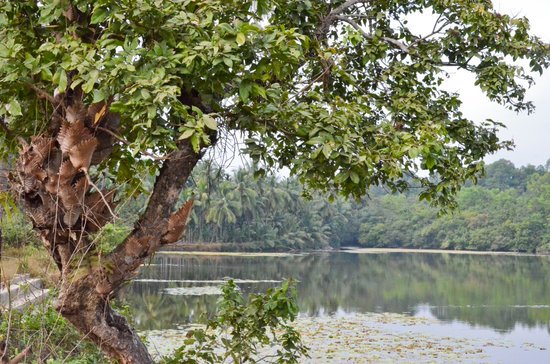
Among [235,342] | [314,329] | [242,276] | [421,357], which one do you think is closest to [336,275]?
[242,276]

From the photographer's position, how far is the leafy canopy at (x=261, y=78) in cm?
275

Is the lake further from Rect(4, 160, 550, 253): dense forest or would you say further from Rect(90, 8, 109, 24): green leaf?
Rect(4, 160, 550, 253): dense forest

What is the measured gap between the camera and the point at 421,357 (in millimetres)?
10008

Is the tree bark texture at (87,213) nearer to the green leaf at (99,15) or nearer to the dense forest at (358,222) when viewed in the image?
the green leaf at (99,15)

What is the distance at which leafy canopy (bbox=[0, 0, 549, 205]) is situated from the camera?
9.01ft

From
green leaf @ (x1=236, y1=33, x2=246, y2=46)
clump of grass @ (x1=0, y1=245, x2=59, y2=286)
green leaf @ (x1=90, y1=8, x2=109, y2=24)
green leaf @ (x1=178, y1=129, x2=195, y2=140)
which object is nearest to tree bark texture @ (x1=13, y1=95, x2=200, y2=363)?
clump of grass @ (x1=0, y1=245, x2=59, y2=286)

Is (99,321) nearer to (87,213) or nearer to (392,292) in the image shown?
(87,213)

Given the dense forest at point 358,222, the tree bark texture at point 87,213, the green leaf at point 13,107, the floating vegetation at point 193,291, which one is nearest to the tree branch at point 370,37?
the tree bark texture at point 87,213

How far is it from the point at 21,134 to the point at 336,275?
2288cm

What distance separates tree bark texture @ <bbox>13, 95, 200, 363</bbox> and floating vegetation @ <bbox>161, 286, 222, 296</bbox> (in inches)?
504

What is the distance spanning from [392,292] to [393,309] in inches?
157

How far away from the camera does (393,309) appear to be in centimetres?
1594

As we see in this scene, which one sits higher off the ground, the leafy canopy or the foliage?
the leafy canopy

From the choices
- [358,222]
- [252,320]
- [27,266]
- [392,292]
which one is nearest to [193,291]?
[392,292]
